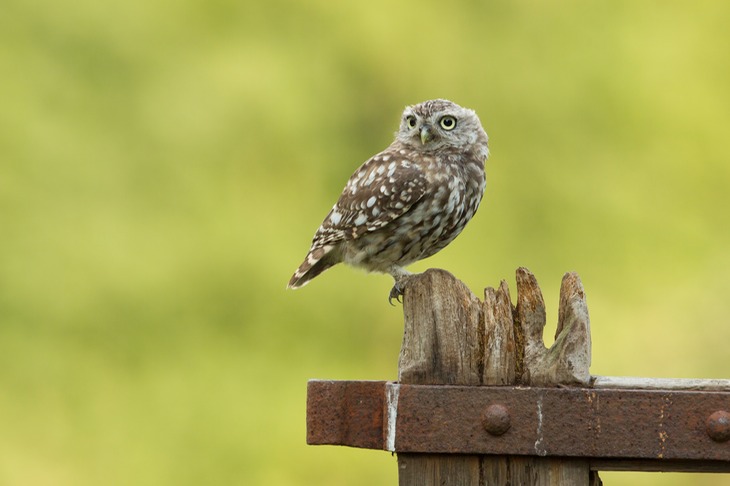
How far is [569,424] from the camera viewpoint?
2148 mm

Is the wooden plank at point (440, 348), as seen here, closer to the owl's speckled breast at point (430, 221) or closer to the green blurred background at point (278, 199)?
the owl's speckled breast at point (430, 221)

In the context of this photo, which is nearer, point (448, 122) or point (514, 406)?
point (514, 406)

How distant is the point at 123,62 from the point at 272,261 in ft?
4.86

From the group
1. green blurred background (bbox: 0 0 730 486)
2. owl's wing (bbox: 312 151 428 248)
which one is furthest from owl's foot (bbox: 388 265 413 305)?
green blurred background (bbox: 0 0 730 486)

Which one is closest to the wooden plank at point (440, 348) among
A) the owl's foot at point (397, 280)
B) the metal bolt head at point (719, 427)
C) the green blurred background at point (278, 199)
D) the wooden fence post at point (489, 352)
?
the wooden fence post at point (489, 352)

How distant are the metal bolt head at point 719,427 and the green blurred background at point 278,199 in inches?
149

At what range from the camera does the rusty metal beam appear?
6.97 ft

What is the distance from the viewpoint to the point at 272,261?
6.31 metres

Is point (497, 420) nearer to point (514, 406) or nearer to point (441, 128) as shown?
point (514, 406)

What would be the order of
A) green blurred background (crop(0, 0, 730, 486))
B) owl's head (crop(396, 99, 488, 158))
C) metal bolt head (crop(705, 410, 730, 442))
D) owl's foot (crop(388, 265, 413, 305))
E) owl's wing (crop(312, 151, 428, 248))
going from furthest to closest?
1. green blurred background (crop(0, 0, 730, 486))
2. owl's head (crop(396, 99, 488, 158))
3. owl's foot (crop(388, 265, 413, 305))
4. owl's wing (crop(312, 151, 428, 248))
5. metal bolt head (crop(705, 410, 730, 442))

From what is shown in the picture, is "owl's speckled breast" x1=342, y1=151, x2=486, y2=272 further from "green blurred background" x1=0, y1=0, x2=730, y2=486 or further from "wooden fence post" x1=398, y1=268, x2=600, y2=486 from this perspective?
"wooden fence post" x1=398, y1=268, x2=600, y2=486

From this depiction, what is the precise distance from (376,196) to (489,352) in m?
2.18

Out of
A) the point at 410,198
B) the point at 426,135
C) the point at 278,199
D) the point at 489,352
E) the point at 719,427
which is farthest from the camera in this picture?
the point at 278,199

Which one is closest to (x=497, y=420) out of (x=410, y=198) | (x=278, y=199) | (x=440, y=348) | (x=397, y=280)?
(x=440, y=348)
